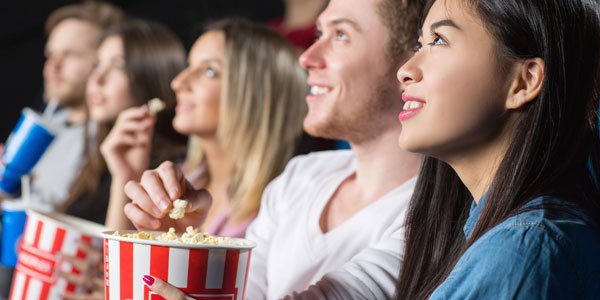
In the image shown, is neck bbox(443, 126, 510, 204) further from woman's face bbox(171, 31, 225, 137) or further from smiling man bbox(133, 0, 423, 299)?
woman's face bbox(171, 31, 225, 137)

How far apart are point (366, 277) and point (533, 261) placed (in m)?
0.37

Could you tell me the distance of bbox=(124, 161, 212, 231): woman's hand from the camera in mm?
1136

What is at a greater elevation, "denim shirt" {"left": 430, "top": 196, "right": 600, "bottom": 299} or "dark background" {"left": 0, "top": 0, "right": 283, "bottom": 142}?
"dark background" {"left": 0, "top": 0, "right": 283, "bottom": 142}

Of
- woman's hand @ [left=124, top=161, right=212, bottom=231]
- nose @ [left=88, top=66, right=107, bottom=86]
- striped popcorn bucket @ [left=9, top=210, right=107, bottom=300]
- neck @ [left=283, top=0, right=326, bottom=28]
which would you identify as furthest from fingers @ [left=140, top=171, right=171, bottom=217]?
neck @ [left=283, top=0, right=326, bottom=28]

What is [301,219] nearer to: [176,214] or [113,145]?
[176,214]

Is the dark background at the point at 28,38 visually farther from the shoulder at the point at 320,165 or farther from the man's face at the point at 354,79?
the man's face at the point at 354,79

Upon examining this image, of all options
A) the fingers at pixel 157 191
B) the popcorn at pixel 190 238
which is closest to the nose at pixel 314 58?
the fingers at pixel 157 191

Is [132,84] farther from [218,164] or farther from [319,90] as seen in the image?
[319,90]

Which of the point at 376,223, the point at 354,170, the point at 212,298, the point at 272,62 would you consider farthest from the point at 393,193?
the point at 272,62

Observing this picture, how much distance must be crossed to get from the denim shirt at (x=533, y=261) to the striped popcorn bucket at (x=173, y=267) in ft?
0.79

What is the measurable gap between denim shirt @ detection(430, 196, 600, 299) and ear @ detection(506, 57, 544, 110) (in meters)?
0.14

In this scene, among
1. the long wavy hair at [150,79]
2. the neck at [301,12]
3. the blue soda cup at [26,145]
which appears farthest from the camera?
the neck at [301,12]

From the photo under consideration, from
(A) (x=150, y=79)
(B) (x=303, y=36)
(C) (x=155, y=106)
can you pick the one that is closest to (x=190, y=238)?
(C) (x=155, y=106)

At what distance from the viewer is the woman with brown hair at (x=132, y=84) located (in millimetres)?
2287
